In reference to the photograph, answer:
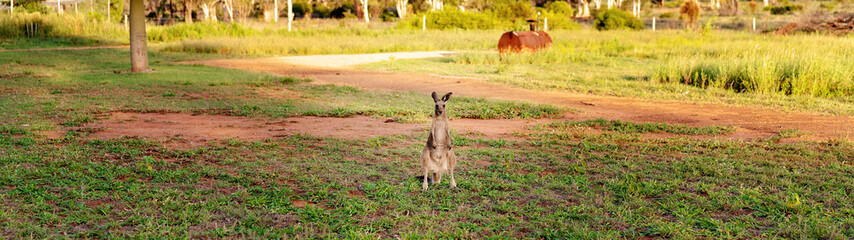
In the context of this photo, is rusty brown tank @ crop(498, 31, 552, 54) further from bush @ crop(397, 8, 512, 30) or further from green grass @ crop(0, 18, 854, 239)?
bush @ crop(397, 8, 512, 30)

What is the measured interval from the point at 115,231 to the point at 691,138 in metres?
6.05

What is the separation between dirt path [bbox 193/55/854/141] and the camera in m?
9.04

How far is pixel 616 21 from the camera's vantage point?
140 ft

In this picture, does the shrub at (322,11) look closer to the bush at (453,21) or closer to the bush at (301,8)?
the bush at (301,8)

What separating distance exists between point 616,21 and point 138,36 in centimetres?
3156

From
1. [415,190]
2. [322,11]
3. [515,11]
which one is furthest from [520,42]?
[322,11]

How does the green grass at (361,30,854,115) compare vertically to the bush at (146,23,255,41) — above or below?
below

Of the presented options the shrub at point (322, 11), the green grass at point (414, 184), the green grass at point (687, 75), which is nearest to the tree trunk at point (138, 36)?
the green grass at point (687, 75)

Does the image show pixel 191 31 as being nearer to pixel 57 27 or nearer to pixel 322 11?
pixel 57 27

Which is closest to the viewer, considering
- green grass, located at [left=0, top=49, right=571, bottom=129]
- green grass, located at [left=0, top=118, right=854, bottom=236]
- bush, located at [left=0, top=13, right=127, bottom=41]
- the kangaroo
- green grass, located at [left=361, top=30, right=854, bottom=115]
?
green grass, located at [left=0, top=118, right=854, bottom=236]

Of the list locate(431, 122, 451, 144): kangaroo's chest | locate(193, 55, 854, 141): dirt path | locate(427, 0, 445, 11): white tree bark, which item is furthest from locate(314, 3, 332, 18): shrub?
locate(431, 122, 451, 144): kangaroo's chest

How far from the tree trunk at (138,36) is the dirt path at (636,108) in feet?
10.9

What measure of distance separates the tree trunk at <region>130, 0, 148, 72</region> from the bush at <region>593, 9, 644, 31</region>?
101ft

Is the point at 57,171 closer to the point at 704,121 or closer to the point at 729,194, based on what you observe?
the point at 729,194
